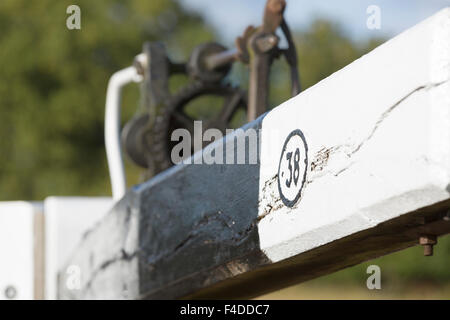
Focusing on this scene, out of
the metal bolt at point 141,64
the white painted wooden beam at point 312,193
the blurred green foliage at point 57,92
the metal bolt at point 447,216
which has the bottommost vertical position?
the metal bolt at point 447,216

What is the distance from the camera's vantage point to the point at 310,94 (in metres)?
1.65

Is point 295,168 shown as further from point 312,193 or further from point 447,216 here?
point 447,216

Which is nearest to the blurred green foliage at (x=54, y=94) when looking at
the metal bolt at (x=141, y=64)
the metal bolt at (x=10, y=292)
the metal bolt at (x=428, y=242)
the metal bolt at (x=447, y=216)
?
the metal bolt at (x=10, y=292)

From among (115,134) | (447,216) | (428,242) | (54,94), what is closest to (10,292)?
(115,134)

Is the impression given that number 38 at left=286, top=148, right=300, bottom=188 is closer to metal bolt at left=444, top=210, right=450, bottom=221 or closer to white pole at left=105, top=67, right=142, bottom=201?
metal bolt at left=444, top=210, right=450, bottom=221

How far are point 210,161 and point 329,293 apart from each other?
39.8ft

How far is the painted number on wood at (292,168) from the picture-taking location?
1.67 metres

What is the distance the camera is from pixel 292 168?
Result: 1.71 metres

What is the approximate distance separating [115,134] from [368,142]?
1.90 metres

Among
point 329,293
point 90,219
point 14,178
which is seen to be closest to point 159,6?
point 14,178

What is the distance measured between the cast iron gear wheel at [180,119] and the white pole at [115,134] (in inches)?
5.2

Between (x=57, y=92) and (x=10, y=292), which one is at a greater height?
(x=57, y=92)

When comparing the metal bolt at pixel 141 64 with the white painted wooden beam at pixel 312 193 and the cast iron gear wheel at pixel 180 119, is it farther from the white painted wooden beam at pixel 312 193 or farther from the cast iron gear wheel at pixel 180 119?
the white painted wooden beam at pixel 312 193
